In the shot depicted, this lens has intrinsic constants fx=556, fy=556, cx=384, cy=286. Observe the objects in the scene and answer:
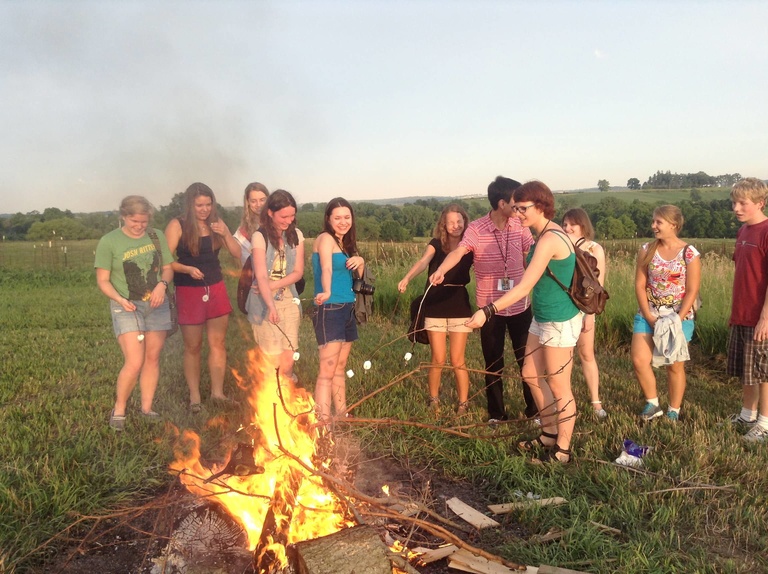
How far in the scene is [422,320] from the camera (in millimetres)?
5785

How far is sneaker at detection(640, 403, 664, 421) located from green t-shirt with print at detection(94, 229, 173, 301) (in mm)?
4634

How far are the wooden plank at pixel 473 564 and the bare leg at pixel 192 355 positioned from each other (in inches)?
133

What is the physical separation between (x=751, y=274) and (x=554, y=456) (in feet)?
7.61

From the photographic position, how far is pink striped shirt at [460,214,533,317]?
4980mm

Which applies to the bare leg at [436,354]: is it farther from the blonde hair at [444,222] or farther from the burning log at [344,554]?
the burning log at [344,554]

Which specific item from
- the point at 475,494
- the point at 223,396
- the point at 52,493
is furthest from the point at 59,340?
the point at 475,494

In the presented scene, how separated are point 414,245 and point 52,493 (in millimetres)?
13228

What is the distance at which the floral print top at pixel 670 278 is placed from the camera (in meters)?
5.00

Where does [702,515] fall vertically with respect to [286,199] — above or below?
below

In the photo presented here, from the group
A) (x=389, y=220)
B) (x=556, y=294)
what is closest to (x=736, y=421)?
(x=556, y=294)

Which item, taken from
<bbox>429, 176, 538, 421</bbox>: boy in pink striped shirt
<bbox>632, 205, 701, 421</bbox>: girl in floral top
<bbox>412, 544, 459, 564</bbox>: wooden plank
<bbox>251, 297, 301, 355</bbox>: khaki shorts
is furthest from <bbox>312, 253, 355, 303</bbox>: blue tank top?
<bbox>632, 205, 701, 421</bbox>: girl in floral top

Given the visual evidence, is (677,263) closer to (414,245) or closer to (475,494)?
(475,494)

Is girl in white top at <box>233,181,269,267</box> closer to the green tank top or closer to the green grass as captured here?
the green tank top

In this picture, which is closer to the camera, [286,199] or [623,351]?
[286,199]
